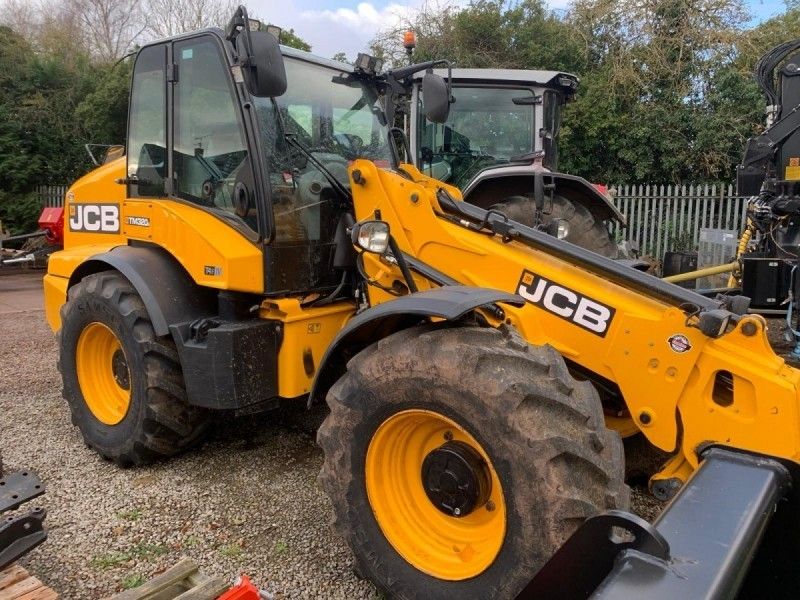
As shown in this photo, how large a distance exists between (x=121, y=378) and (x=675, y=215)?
448 inches

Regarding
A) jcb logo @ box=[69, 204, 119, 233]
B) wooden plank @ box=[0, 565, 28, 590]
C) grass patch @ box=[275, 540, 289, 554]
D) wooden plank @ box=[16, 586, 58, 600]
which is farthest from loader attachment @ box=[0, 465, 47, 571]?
jcb logo @ box=[69, 204, 119, 233]

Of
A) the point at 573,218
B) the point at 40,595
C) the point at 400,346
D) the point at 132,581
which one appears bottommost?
the point at 132,581

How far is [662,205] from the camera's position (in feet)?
42.8

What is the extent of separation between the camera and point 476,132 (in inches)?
298

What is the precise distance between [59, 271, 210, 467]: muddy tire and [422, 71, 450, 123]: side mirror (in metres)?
1.98

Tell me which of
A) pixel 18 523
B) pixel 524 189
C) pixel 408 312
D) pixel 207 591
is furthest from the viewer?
pixel 524 189

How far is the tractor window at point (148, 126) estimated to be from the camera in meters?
3.89

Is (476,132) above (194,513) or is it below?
above

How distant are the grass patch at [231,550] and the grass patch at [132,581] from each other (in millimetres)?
353

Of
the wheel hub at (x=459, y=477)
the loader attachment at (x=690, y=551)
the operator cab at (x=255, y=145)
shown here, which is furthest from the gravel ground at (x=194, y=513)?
the loader attachment at (x=690, y=551)

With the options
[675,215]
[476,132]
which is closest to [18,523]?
[476,132]

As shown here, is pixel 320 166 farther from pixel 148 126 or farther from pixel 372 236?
pixel 148 126

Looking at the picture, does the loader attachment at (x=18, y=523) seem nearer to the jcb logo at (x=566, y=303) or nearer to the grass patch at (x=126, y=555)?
the grass patch at (x=126, y=555)

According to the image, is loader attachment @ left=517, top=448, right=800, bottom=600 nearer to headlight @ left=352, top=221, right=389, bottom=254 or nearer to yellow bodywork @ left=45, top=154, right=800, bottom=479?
yellow bodywork @ left=45, top=154, right=800, bottom=479
